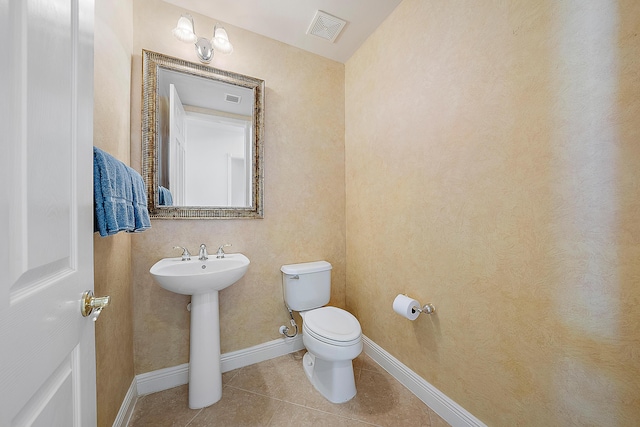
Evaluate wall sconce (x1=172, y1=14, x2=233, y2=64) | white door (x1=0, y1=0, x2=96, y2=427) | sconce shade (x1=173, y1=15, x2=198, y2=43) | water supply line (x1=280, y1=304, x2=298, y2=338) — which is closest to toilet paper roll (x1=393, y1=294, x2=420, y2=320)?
water supply line (x1=280, y1=304, x2=298, y2=338)

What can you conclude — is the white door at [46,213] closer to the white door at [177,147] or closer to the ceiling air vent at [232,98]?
the white door at [177,147]

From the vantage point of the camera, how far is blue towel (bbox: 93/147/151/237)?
31.7 inches

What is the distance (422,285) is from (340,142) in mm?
1282

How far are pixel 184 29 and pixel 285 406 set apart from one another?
90.5 inches

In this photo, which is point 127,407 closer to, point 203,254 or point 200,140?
point 203,254

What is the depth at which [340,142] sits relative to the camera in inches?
81.0

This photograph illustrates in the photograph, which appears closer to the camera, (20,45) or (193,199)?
(20,45)

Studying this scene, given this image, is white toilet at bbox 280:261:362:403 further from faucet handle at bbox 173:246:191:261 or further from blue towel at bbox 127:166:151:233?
blue towel at bbox 127:166:151:233

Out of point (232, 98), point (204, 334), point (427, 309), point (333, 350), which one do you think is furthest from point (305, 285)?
point (232, 98)

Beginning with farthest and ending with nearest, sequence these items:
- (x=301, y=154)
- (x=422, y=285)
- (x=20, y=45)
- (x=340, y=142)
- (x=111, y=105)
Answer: (x=340, y=142) → (x=301, y=154) → (x=422, y=285) → (x=111, y=105) → (x=20, y=45)

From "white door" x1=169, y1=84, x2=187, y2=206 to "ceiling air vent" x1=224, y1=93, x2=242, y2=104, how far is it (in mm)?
290

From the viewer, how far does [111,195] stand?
0.83 meters

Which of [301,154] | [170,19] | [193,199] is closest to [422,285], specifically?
[301,154]

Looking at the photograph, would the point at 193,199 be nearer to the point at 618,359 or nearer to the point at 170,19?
the point at 170,19
